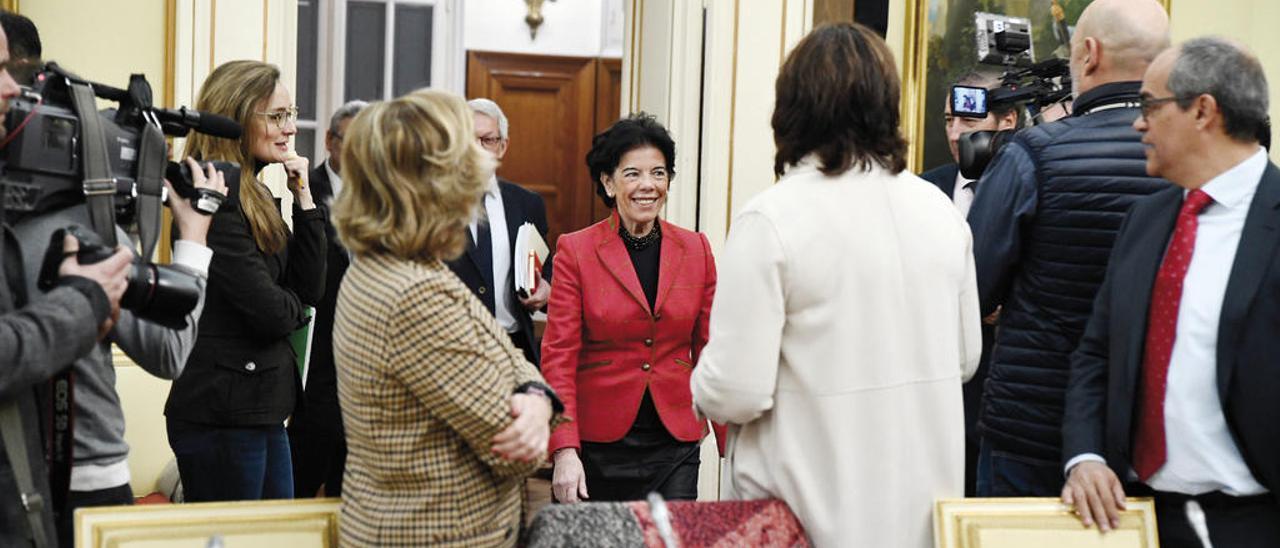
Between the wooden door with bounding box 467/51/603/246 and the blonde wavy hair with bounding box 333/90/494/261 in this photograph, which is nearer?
the blonde wavy hair with bounding box 333/90/494/261

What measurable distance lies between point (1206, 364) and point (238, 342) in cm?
204

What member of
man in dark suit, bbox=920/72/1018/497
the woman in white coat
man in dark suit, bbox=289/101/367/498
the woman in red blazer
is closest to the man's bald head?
the woman in white coat

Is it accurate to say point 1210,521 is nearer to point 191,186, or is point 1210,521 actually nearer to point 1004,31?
point 191,186

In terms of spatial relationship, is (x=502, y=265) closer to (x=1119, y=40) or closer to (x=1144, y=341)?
(x=1119, y=40)

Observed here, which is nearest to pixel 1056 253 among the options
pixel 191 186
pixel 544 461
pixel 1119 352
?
pixel 1119 352

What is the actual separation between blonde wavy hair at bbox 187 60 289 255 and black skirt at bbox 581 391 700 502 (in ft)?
3.11

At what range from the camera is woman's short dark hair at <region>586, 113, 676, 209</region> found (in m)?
3.56

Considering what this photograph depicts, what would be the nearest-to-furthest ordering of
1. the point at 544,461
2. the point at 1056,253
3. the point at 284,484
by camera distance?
the point at 544,461 → the point at 1056,253 → the point at 284,484

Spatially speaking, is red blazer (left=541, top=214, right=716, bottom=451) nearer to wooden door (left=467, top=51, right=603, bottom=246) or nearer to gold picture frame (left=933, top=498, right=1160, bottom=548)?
gold picture frame (left=933, top=498, right=1160, bottom=548)

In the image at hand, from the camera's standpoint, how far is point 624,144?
11.7 ft

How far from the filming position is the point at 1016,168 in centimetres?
284

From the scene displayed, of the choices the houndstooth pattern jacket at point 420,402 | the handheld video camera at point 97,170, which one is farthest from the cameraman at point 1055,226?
the handheld video camera at point 97,170

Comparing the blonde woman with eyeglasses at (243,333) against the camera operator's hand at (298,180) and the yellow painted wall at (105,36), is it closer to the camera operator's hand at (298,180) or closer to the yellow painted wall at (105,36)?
the camera operator's hand at (298,180)

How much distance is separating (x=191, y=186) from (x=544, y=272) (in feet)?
6.88
